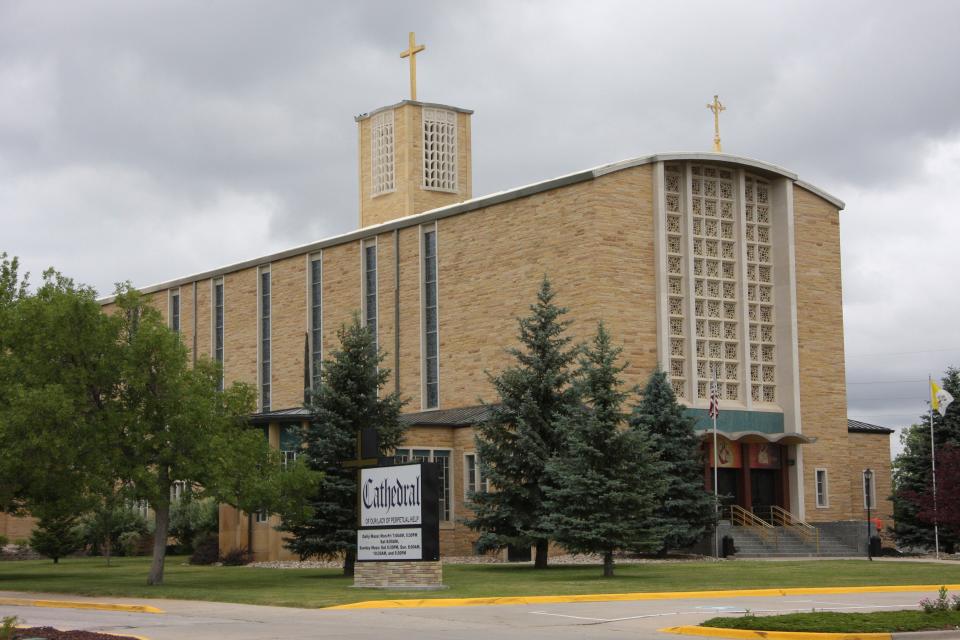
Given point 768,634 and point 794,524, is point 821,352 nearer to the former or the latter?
point 794,524

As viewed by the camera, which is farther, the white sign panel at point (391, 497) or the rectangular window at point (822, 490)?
the rectangular window at point (822, 490)

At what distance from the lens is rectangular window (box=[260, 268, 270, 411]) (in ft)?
212

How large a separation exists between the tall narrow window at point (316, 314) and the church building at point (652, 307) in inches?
8.8

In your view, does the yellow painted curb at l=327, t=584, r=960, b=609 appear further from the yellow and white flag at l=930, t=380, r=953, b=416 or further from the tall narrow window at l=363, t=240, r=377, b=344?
the tall narrow window at l=363, t=240, r=377, b=344

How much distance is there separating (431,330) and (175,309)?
22.8 m

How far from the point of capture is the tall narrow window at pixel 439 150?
7162cm

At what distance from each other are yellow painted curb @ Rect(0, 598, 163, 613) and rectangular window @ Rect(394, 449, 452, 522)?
20.3 metres

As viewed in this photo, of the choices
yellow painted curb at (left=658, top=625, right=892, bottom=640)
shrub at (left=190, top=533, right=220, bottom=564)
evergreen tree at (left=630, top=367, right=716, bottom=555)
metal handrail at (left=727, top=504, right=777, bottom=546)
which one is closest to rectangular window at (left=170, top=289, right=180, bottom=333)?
shrub at (left=190, top=533, right=220, bottom=564)

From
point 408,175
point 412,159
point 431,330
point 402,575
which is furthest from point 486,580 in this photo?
point 412,159

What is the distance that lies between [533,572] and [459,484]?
1258cm

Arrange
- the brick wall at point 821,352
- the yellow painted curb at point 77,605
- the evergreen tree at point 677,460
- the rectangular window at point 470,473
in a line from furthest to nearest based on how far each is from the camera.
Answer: the brick wall at point 821,352, the rectangular window at point 470,473, the evergreen tree at point 677,460, the yellow painted curb at point 77,605

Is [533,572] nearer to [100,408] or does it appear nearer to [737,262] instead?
[100,408]

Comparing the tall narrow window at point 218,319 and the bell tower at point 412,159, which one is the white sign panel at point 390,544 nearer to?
the tall narrow window at point 218,319

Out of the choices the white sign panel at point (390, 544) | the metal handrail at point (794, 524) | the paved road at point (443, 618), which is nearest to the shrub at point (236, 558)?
the white sign panel at point (390, 544)
